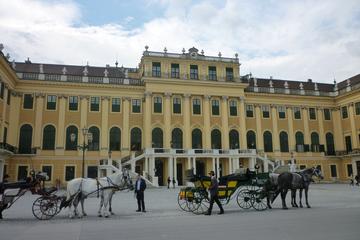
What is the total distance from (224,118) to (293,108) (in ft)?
35.8

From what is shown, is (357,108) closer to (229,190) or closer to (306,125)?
(306,125)

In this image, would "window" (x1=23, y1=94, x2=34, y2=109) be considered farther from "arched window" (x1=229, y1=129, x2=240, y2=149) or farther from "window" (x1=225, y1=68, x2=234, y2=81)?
"arched window" (x1=229, y1=129, x2=240, y2=149)

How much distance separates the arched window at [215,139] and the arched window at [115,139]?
11506 mm

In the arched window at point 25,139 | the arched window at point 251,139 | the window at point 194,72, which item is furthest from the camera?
the arched window at point 251,139

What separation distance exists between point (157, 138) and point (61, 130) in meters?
11.0

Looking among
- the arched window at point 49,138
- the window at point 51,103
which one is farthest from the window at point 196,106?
the arched window at point 49,138

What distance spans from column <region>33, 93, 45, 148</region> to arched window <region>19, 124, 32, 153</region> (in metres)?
0.66

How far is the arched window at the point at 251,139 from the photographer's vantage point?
44.8 m

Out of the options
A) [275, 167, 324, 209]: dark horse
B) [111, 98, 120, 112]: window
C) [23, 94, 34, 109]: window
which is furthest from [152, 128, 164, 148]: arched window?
[275, 167, 324, 209]: dark horse

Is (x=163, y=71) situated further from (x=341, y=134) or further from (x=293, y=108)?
(x=341, y=134)

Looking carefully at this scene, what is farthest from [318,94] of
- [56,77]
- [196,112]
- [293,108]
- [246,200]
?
→ [246,200]

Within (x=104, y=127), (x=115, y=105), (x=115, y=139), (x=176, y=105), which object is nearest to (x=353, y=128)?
(x=176, y=105)

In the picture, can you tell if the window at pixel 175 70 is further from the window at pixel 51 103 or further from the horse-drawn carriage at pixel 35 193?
the horse-drawn carriage at pixel 35 193

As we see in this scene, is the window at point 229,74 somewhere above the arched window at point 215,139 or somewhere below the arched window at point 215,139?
above
